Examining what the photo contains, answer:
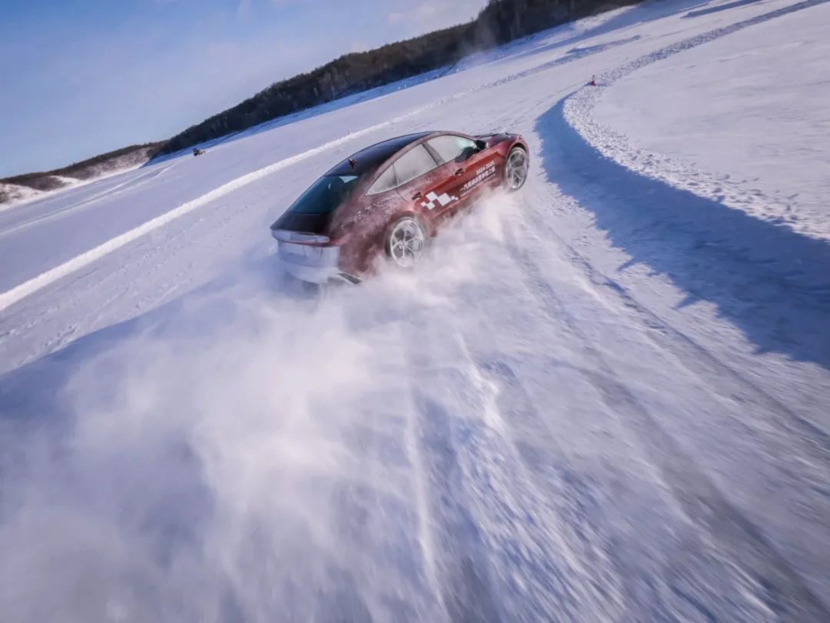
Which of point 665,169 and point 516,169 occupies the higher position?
point 516,169

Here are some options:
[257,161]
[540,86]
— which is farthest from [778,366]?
[257,161]

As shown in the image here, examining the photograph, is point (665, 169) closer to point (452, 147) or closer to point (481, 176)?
point (481, 176)

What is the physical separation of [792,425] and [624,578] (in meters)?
1.25

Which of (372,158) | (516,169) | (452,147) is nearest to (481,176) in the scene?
(452,147)

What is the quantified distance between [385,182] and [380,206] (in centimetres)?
34

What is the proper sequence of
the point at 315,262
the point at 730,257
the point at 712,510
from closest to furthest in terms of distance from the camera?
the point at 712,510, the point at 730,257, the point at 315,262

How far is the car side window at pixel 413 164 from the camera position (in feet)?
14.9

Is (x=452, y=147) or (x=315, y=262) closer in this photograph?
(x=315, y=262)

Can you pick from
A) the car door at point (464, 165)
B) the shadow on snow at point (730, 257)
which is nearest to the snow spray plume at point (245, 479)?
the car door at point (464, 165)

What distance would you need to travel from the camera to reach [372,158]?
4.68 m

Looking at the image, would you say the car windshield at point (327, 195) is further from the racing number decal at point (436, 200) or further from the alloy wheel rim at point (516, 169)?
the alloy wheel rim at point (516, 169)

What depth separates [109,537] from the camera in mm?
2461

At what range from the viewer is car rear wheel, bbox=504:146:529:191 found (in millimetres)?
5805

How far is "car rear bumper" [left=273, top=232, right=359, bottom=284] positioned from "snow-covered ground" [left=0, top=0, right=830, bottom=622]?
327 millimetres
